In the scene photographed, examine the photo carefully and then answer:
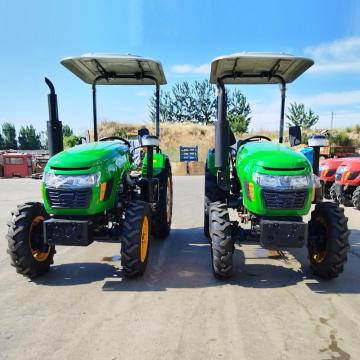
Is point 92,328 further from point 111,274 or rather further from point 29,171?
point 29,171

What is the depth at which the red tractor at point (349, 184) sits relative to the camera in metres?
8.94

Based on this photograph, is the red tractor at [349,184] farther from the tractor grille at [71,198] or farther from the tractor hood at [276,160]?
the tractor grille at [71,198]

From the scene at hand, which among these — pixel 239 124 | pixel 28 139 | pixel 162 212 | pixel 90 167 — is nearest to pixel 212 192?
pixel 162 212

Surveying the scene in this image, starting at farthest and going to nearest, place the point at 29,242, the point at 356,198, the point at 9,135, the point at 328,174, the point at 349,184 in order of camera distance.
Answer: the point at 9,135 → the point at 328,174 → the point at 349,184 → the point at 356,198 → the point at 29,242

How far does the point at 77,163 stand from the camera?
13.4 feet

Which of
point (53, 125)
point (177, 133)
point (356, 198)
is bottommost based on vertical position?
point (356, 198)

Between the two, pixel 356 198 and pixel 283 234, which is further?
pixel 356 198

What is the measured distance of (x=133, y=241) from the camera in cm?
392

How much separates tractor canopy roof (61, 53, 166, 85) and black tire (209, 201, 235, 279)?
8.17 feet

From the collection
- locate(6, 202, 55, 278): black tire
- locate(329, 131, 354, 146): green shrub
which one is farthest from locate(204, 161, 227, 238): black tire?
locate(329, 131, 354, 146): green shrub

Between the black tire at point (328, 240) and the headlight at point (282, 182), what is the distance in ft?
1.46

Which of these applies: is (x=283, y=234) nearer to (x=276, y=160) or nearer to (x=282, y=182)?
(x=282, y=182)

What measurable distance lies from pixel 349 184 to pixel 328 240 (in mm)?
5805

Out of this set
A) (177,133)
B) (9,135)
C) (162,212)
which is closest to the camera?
(162,212)
